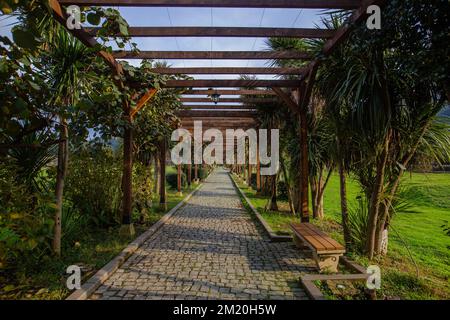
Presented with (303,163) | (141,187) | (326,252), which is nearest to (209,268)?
(326,252)

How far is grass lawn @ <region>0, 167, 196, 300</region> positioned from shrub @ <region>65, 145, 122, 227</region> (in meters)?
0.51

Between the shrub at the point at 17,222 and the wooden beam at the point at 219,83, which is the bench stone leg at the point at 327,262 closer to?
the shrub at the point at 17,222

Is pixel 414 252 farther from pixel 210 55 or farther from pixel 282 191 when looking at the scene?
pixel 282 191

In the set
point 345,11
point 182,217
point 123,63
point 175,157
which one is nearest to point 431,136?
point 345,11

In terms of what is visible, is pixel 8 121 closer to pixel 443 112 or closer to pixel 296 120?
pixel 443 112

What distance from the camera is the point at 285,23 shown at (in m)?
4.49

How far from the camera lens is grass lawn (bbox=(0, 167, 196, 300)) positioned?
3172 mm

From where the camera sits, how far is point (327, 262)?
4.07 meters

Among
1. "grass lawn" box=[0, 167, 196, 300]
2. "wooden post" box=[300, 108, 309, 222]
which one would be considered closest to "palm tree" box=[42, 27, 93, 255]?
"grass lawn" box=[0, 167, 196, 300]

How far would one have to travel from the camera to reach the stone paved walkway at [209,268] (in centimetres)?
343

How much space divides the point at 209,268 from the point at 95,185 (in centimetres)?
350

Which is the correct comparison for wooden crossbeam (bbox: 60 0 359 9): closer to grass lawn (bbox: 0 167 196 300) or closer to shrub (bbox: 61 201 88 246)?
grass lawn (bbox: 0 167 196 300)
